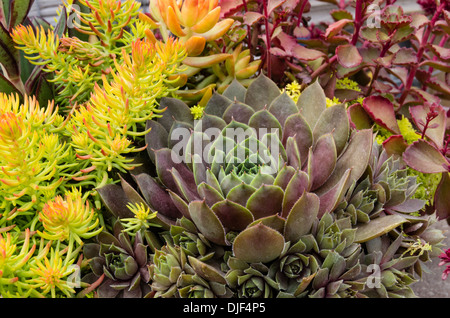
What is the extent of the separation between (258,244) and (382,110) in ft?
1.73

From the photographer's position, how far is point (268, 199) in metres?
0.53

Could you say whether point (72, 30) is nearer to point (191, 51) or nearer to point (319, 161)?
point (191, 51)

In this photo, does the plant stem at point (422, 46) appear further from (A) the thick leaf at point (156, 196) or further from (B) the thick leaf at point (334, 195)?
(A) the thick leaf at point (156, 196)

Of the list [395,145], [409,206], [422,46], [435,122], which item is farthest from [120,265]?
[422,46]

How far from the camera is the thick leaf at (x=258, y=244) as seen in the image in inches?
19.5

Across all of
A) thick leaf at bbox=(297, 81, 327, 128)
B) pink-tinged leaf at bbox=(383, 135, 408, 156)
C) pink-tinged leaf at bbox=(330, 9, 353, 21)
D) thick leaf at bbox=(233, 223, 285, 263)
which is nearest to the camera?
thick leaf at bbox=(233, 223, 285, 263)

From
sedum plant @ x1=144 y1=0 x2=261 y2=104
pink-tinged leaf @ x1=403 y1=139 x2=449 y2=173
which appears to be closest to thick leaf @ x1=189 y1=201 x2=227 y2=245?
sedum plant @ x1=144 y1=0 x2=261 y2=104

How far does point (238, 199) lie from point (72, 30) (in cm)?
53

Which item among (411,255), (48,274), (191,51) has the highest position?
(191,51)

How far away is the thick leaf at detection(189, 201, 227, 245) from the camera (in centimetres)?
52

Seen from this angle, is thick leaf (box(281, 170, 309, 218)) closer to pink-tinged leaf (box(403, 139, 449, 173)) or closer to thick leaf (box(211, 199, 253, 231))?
thick leaf (box(211, 199, 253, 231))

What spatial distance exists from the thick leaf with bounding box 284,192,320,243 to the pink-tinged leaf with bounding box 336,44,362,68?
45cm

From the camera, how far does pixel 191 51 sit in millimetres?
749
